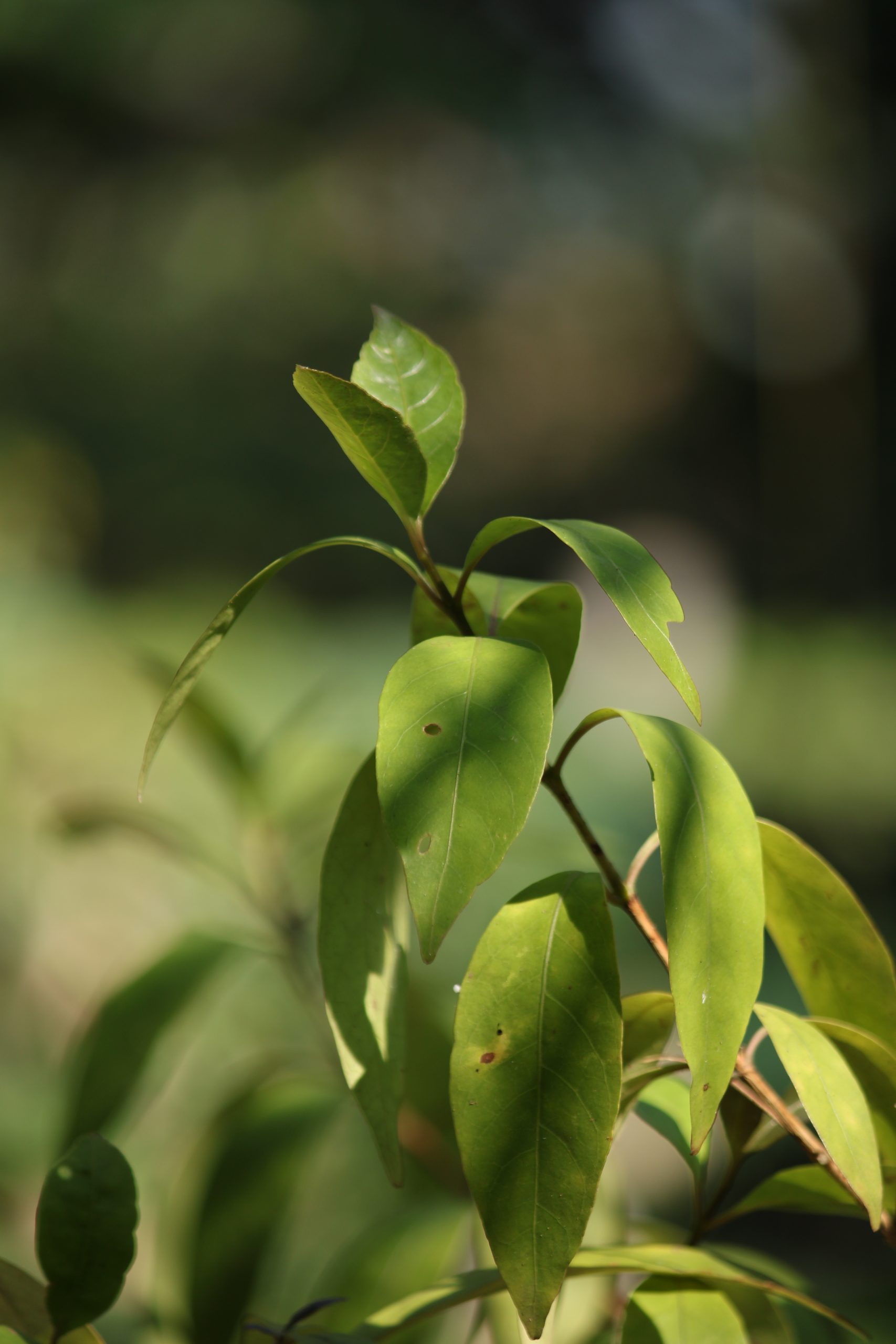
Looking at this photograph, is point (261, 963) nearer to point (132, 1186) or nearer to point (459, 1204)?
point (459, 1204)

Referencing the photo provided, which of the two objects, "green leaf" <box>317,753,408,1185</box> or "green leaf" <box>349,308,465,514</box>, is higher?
"green leaf" <box>349,308,465,514</box>

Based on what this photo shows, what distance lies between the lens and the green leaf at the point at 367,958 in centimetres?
23

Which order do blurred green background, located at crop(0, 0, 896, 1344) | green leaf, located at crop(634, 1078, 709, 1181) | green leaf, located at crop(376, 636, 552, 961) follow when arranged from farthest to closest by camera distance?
blurred green background, located at crop(0, 0, 896, 1344) < green leaf, located at crop(634, 1078, 709, 1181) < green leaf, located at crop(376, 636, 552, 961)

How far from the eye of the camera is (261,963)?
3.49ft

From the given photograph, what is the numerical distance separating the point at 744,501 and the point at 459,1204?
3385 millimetres

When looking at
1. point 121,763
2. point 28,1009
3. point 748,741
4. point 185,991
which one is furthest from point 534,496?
point 185,991

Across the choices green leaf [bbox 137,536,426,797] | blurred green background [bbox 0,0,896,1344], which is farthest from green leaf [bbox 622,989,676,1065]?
blurred green background [bbox 0,0,896,1344]

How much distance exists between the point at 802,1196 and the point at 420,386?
0.76ft

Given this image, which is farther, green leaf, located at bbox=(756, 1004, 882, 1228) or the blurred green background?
the blurred green background

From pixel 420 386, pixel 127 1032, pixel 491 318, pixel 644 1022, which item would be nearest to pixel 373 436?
pixel 420 386

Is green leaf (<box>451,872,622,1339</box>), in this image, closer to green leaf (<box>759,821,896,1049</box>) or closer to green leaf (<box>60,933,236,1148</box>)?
green leaf (<box>759,821,896,1049</box>)

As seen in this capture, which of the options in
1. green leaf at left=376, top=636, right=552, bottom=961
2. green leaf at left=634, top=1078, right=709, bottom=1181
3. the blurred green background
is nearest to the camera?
green leaf at left=376, top=636, right=552, bottom=961

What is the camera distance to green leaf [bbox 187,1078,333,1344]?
368 millimetres

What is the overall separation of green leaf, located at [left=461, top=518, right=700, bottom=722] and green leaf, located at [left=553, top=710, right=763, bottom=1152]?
0.8 inches
